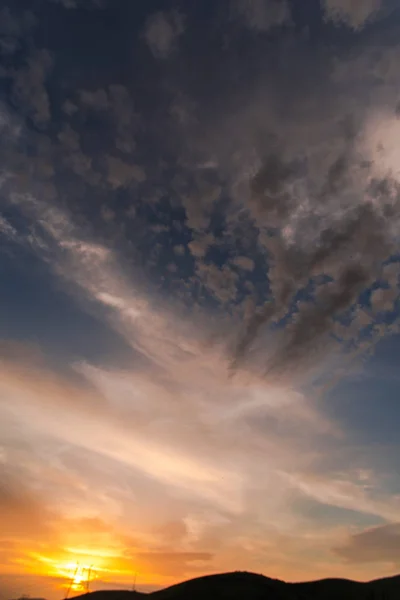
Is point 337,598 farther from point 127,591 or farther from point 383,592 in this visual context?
point 127,591

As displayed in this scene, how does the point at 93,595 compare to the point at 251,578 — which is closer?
the point at 251,578

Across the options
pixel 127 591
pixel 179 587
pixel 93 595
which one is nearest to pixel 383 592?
pixel 179 587

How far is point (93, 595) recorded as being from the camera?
176 metres

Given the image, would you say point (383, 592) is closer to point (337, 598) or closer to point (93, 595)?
point (337, 598)

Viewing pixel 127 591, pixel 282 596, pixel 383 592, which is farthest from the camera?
pixel 127 591

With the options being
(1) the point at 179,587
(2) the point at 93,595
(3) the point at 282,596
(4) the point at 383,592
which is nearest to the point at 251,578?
(3) the point at 282,596

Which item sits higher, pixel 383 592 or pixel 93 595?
pixel 383 592

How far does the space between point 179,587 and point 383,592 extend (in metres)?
73.4

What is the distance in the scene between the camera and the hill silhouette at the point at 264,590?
5561 inches

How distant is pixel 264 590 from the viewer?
143m

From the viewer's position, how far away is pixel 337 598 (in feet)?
495

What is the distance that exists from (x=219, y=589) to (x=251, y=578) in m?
13.6

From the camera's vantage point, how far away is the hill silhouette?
14125cm

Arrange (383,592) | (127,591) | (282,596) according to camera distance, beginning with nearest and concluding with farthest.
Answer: (282,596)
(383,592)
(127,591)
